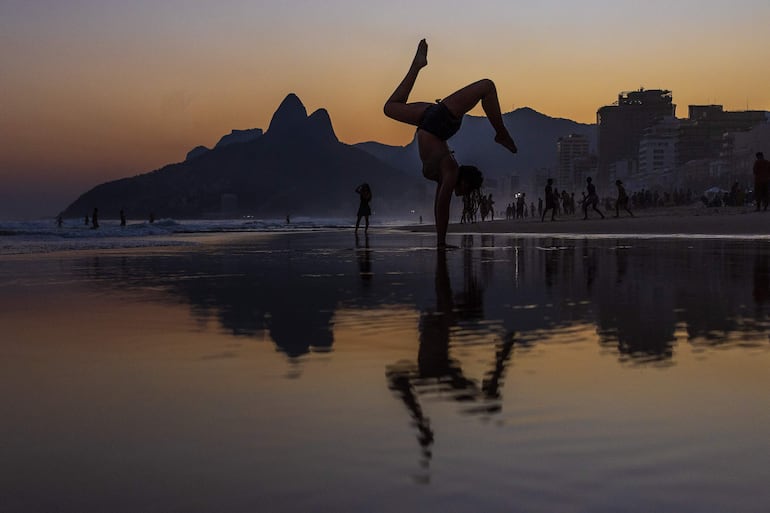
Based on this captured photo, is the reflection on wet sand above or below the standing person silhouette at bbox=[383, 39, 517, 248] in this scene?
below

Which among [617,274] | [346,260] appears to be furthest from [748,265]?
[346,260]

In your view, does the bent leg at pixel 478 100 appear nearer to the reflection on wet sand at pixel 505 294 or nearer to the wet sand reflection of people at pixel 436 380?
the reflection on wet sand at pixel 505 294

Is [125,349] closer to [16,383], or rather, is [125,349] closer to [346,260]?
[16,383]

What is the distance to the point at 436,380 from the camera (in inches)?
118

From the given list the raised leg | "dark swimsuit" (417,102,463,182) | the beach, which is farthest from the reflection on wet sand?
the raised leg

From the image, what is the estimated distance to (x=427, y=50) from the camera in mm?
13125

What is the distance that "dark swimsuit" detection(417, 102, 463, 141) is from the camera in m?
12.2

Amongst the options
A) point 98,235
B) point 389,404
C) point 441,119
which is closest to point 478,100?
point 441,119

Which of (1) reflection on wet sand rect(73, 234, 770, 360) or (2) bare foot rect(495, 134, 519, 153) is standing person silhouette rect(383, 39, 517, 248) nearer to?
(2) bare foot rect(495, 134, 519, 153)

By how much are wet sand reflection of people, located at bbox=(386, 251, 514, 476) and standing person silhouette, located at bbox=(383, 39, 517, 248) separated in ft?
25.9

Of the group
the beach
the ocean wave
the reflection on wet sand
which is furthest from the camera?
the ocean wave

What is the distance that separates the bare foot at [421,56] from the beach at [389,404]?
25.1 ft

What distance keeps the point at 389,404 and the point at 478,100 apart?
10048 mm

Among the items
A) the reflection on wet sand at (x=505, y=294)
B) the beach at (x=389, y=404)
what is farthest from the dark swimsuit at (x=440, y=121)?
the beach at (x=389, y=404)
